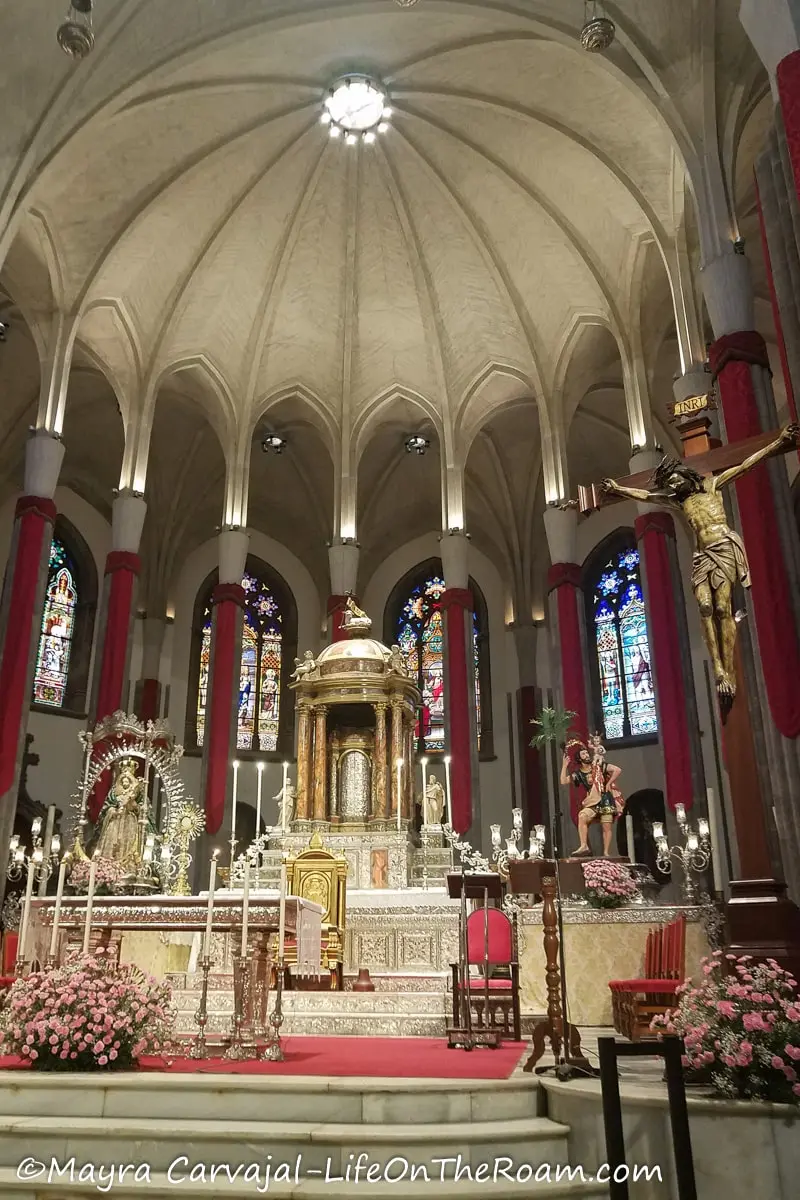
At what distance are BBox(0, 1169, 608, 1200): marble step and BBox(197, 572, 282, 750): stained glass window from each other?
16411 millimetres

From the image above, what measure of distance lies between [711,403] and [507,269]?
11097 mm

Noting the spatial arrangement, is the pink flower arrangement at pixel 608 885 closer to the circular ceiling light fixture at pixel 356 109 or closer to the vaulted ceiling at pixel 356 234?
the vaulted ceiling at pixel 356 234

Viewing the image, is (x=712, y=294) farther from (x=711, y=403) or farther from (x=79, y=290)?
(x=79, y=290)

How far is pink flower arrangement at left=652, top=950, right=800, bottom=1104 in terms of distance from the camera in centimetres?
405

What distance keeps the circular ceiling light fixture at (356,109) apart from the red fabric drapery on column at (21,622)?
7780 mm

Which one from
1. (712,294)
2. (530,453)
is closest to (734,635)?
(712,294)

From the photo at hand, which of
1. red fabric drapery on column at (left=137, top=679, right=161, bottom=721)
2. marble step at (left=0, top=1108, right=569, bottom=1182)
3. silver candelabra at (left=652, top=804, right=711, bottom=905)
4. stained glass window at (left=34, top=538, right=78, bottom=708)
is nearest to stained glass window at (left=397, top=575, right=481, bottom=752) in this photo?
red fabric drapery on column at (left=137, top=679, right=161, bottom=721)

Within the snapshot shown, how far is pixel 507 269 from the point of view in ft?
56.1

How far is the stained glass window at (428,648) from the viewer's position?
2069 centimetres

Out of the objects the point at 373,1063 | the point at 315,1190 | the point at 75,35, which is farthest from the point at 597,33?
the point at 315,1190

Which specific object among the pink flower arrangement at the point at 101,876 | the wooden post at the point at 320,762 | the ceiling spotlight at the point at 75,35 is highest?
the ceiling spotlight at the point at 75,35

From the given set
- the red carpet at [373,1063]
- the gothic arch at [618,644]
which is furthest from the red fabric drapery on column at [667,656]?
the red carpet at [373,1063]

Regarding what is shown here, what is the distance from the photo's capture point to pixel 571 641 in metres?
15.5

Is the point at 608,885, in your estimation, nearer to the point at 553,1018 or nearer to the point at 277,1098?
the point at 553,1018
